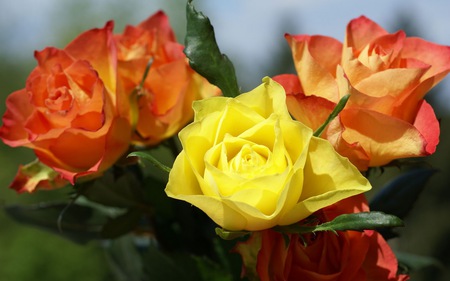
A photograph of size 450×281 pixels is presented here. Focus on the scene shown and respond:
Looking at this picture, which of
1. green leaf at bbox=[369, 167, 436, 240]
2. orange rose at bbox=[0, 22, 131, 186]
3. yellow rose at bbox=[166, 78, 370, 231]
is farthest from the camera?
green leaf at bbox=[369, 167, 436, 240]

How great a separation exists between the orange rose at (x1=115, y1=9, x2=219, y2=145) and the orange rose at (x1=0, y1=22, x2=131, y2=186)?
25mm

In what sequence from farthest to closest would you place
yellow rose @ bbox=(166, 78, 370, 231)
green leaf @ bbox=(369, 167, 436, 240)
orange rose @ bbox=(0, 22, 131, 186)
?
1. green leaf @ bbox=(369, 167, 436, 240)
2. orange rose @ bbox=(0, 22, 131, 186)
3. yellow rose @ bbox=(166, 78, 370, 231)

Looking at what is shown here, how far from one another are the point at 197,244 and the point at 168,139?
4.1 inches

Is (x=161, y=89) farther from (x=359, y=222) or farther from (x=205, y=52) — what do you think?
(x=359, y=222)

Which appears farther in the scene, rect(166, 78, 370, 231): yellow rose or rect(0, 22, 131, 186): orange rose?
rect(0, 22, 131, 186): orange rose

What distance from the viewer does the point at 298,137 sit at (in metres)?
0.40

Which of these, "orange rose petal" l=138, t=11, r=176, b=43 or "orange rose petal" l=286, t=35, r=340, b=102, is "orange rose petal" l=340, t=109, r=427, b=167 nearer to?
"orange rose petal" l=286, t=35, r=340, b=102

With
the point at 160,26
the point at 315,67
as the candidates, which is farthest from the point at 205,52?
the point at 160,26

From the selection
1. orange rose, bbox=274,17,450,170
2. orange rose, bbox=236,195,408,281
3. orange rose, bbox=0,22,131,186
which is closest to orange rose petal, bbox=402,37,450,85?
orange rose, bbox=274,17,450,170

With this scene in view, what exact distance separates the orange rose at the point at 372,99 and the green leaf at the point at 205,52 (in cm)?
5

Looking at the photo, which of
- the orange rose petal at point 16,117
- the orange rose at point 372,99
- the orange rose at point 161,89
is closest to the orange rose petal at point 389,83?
the orange rose at point 372,99

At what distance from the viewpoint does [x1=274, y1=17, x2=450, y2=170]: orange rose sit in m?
0.44

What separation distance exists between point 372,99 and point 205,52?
115 mm

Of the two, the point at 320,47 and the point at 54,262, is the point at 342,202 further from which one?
the point at 54,262
